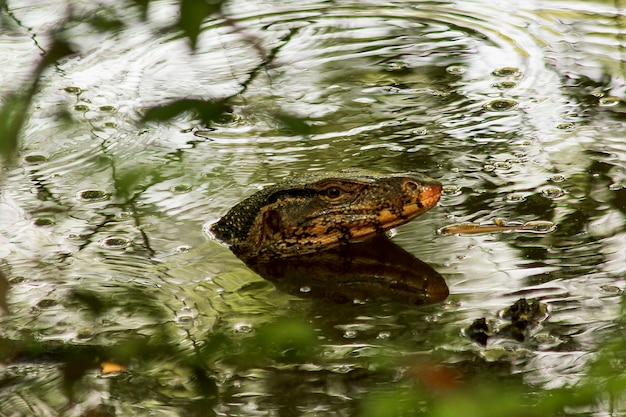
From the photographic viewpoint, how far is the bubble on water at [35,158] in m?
5.82

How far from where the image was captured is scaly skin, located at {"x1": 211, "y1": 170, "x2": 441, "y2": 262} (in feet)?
14.8

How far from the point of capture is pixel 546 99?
241 inches

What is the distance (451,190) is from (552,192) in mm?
515

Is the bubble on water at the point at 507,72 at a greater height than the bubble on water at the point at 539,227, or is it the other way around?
the bubble on water at the point at 507,72

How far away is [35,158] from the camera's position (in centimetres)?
586

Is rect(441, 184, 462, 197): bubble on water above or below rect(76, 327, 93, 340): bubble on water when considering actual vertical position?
below

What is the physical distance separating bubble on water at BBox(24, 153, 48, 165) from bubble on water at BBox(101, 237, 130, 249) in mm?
1229

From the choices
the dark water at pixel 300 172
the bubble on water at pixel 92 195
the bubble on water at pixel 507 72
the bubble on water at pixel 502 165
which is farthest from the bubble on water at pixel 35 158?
the bubble on water at pixel 507 72

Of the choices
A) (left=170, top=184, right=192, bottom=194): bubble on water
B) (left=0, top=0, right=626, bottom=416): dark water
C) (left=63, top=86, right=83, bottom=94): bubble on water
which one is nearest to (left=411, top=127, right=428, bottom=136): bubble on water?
(left=0, top=0, right=626, bottom=416): dark water

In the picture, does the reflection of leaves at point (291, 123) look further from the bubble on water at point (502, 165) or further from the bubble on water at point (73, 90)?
the bubble on water at point (73, 90)

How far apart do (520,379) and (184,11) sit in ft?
6.73

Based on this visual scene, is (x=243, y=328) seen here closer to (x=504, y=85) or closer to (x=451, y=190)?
(x=451, y=190)

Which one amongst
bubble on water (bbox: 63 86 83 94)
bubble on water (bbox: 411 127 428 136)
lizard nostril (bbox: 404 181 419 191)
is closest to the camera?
lizard nostril (bbox: 404 181 419 191)

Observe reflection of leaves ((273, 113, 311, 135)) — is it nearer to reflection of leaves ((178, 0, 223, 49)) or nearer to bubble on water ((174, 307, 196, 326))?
reflection of leaves ((178, 0, 223, 49))
